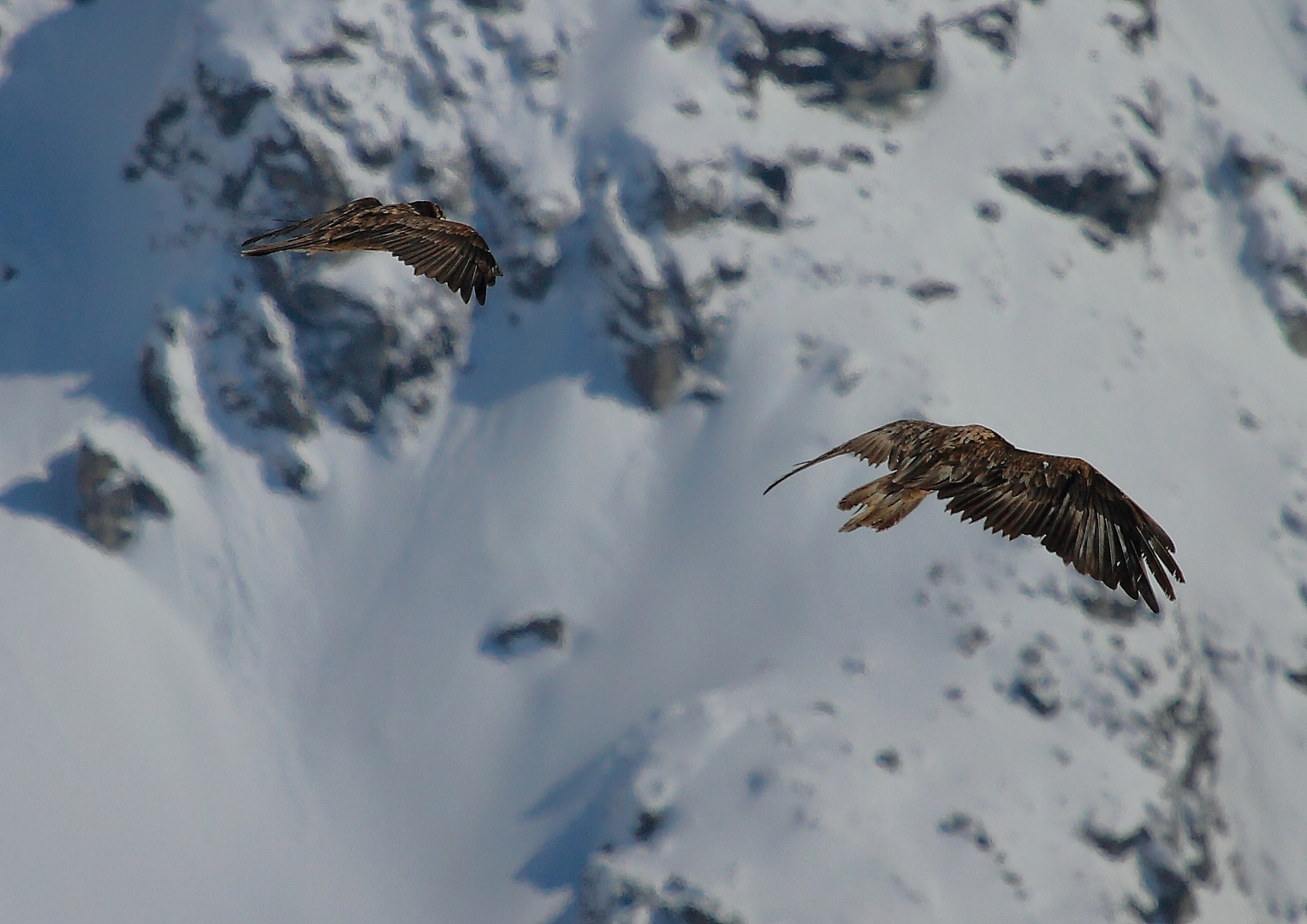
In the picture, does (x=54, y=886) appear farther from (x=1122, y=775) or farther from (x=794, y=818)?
(x=1122, y=775)

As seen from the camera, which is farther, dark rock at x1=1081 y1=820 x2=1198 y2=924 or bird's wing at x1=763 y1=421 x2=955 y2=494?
dark rock at x1=1081 y1=820 x2=1198 y2=924

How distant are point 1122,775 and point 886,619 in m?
31.0

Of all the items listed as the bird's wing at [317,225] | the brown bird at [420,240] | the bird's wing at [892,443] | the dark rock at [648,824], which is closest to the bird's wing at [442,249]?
the brown bird at [420,240]

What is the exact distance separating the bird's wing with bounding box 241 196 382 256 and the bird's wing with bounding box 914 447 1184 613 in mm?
6700

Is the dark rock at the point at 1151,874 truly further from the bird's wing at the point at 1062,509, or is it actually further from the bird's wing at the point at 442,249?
the bird's wing at the point at 1062,509

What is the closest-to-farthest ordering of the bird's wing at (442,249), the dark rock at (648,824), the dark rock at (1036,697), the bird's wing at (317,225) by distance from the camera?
the bird's wing at (317,225)
the bird's wing at (442,249)
the dark rock at (648,824)
the dark rock at (1036,697)

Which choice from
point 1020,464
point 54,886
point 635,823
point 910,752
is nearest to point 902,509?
point 1020,464

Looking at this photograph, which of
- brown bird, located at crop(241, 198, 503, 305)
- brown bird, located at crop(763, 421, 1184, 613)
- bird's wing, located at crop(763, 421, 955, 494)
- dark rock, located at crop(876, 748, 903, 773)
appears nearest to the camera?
brown bird, located at crop(763, 421, 1184, 613)

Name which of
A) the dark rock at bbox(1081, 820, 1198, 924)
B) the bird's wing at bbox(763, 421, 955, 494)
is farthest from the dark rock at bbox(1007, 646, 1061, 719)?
the bird's wing at bbox(763, 421, 955, 494)

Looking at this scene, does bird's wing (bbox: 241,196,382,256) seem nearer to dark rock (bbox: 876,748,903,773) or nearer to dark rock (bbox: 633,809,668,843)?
dark rock (bbox: 633,809,668,843)

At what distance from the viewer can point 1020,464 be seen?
16.4 meters

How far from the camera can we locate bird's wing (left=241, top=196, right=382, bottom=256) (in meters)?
17.4

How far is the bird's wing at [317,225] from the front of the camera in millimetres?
17359

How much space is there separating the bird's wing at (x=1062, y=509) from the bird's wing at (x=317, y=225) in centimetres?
670
